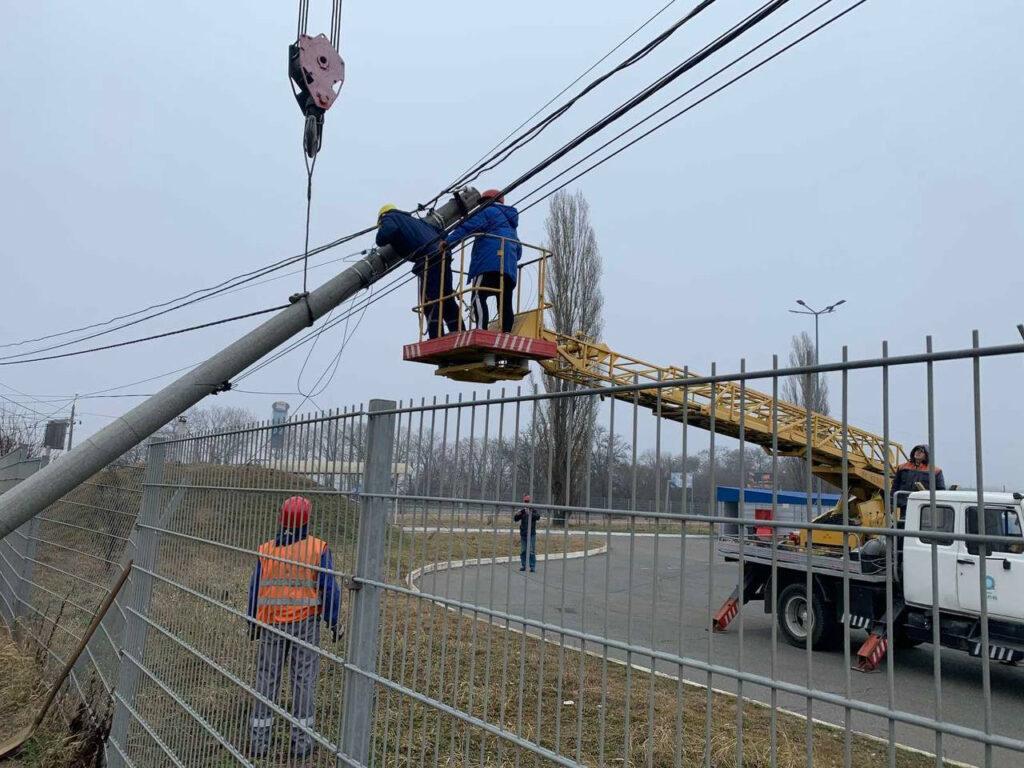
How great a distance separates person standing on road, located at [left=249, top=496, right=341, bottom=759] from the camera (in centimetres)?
296

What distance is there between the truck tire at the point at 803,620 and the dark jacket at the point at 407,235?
7813 millimetres

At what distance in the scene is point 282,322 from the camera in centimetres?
936

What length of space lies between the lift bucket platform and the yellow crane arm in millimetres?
801

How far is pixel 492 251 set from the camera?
31.2ft

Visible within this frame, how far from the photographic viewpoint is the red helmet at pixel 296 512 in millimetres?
3236

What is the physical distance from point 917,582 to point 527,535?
1076mm

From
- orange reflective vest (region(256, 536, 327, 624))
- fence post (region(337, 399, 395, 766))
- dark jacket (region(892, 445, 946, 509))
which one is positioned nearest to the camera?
dark jacket (region(892, 445, 946, 509))

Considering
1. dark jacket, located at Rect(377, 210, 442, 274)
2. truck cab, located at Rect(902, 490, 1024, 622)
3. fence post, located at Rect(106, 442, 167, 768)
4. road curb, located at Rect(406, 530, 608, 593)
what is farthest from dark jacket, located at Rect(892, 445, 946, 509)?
dark jacket, located at Rect(377, 210, 442, 274)

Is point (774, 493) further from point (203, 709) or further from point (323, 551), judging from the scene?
point (203, 709)

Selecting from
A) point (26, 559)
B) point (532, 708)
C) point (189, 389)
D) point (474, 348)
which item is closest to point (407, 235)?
point (474, 348)

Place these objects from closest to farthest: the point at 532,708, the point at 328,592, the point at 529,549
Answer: the point at 529,549, the point at 328,592, the point at 532,708

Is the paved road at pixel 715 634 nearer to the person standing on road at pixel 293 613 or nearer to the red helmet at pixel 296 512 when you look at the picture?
the person standing on road at pixel 293 613

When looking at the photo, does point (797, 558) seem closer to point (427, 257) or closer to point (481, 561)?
point (481, 561)

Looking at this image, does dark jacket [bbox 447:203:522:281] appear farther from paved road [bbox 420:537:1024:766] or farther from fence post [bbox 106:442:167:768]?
paved road [bbox 420:537:1024:766]
